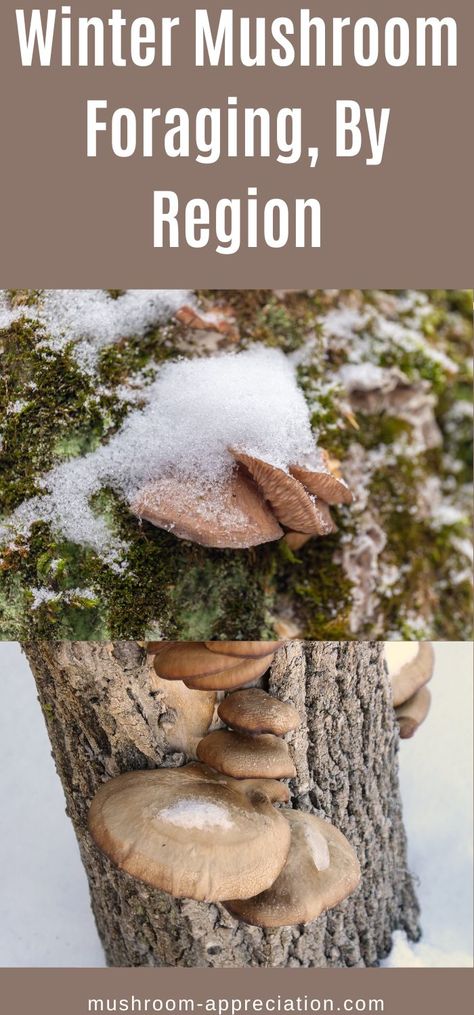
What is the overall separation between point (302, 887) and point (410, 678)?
2.77 ft

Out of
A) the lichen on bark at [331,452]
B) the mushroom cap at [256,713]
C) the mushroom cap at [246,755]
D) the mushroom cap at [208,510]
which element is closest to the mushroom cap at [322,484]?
the mushroom cap at [208,510]

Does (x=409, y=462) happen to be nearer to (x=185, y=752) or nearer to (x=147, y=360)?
(x=147, y=360)

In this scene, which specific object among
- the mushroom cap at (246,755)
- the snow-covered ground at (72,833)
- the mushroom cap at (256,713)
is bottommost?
the snow-covered ground at (72,833)

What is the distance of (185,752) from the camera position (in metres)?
2.16

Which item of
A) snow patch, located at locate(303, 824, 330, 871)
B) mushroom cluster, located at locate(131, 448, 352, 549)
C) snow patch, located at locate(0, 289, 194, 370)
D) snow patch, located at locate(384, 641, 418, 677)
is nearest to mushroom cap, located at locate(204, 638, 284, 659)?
mushroom cluster, located at locate(131, 448, 352, 549)

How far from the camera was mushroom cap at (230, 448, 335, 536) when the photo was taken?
180cm

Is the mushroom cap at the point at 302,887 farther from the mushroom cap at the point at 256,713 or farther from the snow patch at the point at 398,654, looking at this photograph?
the snow patch at the point at 398,654

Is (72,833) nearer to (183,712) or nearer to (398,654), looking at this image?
(183,712)

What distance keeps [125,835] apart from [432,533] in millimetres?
1685

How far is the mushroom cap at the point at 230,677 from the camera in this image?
6.21 ft

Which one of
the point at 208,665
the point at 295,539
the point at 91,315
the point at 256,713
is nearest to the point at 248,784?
the point at 256,713

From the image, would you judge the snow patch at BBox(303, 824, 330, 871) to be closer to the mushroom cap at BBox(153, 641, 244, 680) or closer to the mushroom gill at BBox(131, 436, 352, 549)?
the mushroom cap at BBox(153, 641, 244, 680)

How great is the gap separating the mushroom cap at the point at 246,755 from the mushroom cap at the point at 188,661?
0.85 ft

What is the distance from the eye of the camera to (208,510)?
5.81 feet
